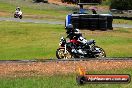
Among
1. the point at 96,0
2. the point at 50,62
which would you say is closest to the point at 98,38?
the point at 50,62

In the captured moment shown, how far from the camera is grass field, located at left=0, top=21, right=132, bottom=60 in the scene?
2233 centimetres

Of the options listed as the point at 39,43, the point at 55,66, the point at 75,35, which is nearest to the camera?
the point at 55,66

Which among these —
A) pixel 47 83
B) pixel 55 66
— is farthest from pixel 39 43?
pixel 47 83

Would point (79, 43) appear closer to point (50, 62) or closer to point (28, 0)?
point (50, 62)

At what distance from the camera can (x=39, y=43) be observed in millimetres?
27234

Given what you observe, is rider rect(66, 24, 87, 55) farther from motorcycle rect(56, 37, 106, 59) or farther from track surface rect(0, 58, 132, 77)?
track surface rect(0, 58, 132, 77)

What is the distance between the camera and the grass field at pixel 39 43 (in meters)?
22.3

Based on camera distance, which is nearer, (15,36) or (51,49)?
(51,49)

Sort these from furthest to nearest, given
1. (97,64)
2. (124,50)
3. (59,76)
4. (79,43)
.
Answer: (124,50), (79,43), (97,64), (59,76)

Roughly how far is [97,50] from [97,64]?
2.99 meters

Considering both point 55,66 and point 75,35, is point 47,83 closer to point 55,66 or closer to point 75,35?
point 55,66

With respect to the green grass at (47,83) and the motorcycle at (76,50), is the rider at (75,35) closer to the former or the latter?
the motorcycle at (76,50)

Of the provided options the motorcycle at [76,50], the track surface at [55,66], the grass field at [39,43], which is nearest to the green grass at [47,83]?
the track surface at [55,66]

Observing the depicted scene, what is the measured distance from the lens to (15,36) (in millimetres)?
31609
